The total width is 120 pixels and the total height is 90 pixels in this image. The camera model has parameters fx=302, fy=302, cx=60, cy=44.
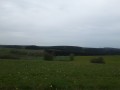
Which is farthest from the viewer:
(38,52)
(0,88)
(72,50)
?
(72,50)

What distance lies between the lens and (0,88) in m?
12.2

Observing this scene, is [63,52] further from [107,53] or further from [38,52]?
[107,53]

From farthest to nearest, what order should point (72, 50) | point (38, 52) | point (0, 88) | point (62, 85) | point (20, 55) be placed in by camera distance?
point (72, 50) → point (38, 52) → point (20, 55) → point (62, 85) → point (0, 88)

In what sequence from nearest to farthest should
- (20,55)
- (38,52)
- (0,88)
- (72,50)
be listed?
(0,88) < (20,55) < (38,52) < (72,50)

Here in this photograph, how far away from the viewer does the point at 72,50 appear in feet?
296

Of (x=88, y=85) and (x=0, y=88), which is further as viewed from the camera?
(x=88, y=85)

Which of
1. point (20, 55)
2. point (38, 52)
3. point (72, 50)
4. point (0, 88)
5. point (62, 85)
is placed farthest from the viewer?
point (72, 50)

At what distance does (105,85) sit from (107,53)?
79.3 m

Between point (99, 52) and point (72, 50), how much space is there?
8.23 metres

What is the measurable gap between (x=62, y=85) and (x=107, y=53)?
79.9 meters

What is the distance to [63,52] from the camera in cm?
8812

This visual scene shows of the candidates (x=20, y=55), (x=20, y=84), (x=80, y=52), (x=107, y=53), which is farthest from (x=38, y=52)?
(x=20, y=84)

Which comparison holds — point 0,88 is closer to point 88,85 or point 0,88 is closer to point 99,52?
point 88,85

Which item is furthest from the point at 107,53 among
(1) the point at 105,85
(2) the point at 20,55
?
(1) the point at 105,85
